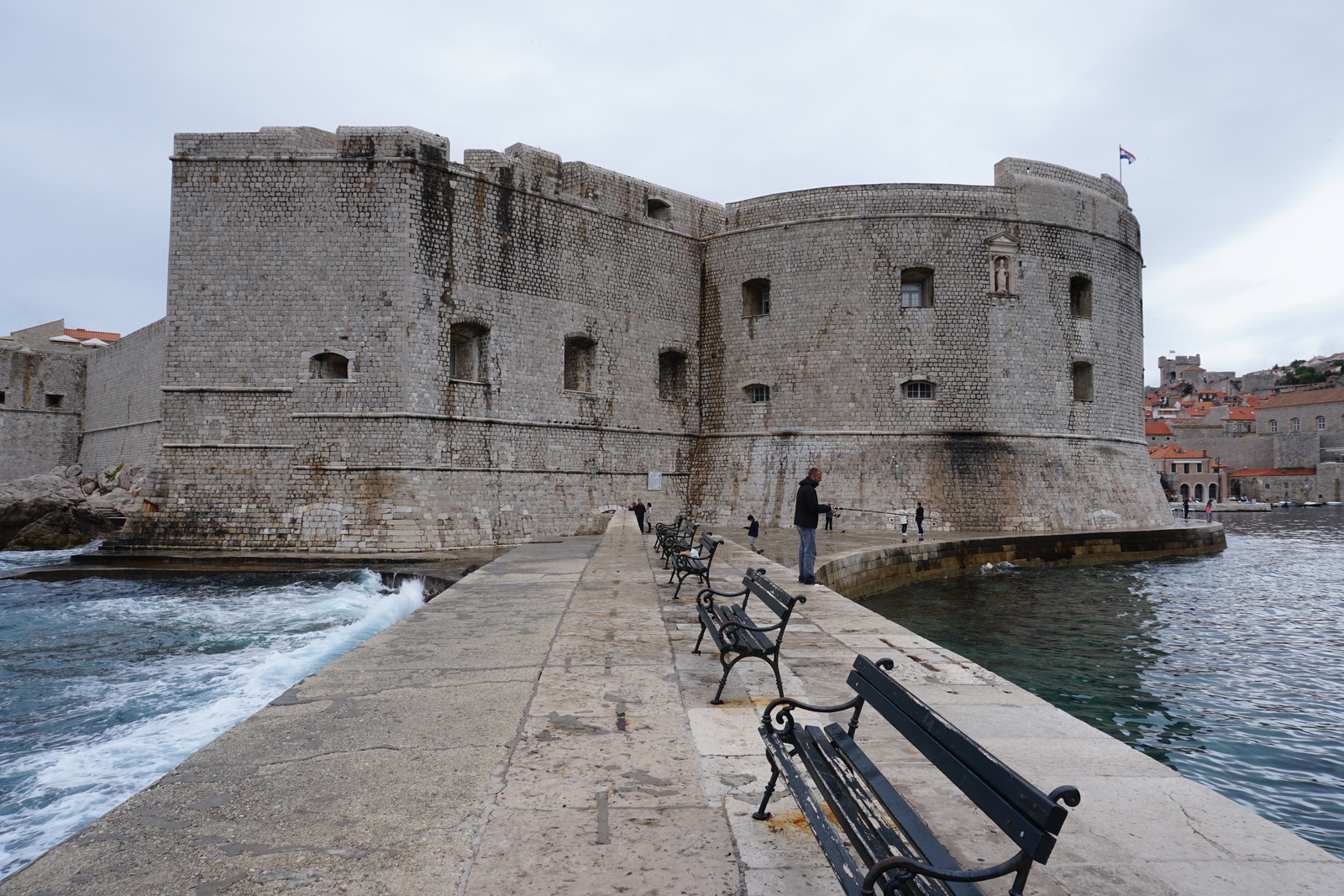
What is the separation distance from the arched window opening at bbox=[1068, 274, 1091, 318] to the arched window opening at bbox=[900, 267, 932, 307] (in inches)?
151

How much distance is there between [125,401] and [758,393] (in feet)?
68.8

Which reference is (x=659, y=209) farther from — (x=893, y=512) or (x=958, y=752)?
(x=958, y=752)

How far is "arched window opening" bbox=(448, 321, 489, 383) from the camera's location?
51.1 ft

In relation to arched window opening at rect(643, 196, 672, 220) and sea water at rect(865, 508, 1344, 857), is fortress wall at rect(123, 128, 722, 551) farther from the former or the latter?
sea water at rect(865, 508, 1344, 857)

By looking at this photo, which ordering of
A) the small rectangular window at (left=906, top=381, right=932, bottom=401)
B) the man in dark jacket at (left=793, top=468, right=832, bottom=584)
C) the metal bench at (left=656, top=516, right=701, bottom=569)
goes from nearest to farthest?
the man in dark jacket at (left=793, top=468, right=832, bottom=584) < the metal bench at (left=656, top=516, right=701, bottom=569) < the small rectangular window at (left=906, top=381, right=932, bottom=401)

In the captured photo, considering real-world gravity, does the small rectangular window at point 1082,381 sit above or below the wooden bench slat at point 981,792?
above

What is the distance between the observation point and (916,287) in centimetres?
1844

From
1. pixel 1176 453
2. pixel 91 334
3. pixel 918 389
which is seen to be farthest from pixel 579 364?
pixel 1176 453

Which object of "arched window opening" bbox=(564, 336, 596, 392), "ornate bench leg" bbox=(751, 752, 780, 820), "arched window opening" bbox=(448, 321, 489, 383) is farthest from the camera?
"arched window opening" bbox=(564, 336, 596, 392)

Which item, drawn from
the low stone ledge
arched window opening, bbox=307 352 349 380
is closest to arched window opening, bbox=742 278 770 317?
the low stone ledge

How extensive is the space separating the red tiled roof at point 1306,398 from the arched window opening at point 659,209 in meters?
53.1

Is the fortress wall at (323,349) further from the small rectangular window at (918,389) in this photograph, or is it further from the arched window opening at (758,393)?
the small rectangular window at (918,389)

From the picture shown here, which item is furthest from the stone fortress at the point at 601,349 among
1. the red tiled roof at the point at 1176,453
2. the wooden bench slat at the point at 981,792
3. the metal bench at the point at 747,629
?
the red tiled roof at the point at 1176,453

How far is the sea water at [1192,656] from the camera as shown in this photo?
508cm
